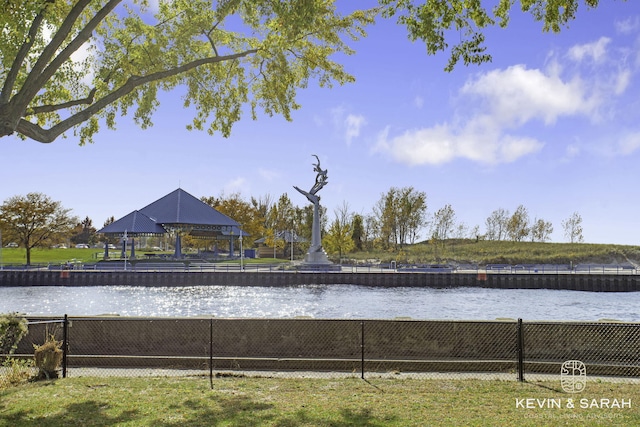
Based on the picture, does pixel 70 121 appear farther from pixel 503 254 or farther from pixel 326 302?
pixel 503 254

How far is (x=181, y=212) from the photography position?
7294 cm

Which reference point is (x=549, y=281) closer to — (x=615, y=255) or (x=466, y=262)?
(x=466, y=262)

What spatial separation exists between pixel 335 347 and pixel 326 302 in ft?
85.1

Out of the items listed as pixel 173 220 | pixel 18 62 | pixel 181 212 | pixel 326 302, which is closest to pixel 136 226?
pixel 173 220

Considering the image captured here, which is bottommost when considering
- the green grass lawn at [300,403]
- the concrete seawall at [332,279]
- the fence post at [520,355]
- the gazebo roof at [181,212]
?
the concrete seawall at [332,279]

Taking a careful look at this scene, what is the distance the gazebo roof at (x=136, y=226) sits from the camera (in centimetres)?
6800

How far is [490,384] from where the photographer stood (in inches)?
407

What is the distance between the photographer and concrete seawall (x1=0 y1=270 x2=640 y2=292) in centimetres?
5206

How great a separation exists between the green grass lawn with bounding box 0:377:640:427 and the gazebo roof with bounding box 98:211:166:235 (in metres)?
60.0

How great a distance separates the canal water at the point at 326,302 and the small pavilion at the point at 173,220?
17.3m

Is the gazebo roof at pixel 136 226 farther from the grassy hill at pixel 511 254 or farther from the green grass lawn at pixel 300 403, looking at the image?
the green grass lawn at pixel 300 403

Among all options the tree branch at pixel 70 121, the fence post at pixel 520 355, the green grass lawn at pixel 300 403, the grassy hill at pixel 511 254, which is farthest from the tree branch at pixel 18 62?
the grassy hill at pixel 511 254

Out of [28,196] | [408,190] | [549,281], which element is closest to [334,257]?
[408,190]

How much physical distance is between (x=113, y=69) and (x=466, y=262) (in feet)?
243
